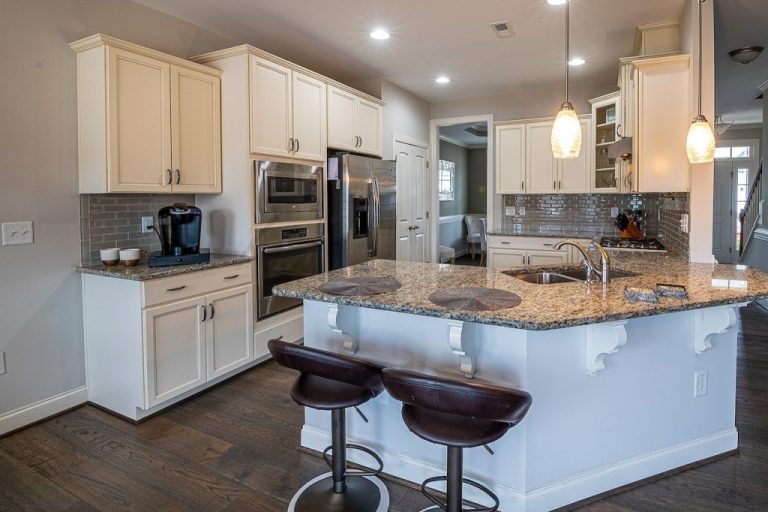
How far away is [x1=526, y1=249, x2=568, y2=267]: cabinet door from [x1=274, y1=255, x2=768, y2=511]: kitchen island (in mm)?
2551

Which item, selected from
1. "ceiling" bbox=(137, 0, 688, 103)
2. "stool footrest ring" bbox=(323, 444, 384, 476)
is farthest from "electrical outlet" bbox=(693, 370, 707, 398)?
"ceiling" bbox=(137, 0, 688, 103)

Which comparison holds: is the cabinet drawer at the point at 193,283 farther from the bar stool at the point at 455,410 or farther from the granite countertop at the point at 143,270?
the bar stool at the point at 455,410

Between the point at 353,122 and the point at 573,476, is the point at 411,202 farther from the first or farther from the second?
the point at 573,476

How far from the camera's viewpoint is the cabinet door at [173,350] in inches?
106

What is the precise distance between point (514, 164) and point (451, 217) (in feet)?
14.3

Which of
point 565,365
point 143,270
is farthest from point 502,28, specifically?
point 143,270

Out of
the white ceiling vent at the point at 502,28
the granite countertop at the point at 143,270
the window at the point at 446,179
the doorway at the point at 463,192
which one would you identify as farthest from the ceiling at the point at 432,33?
the window at the point at 446,179

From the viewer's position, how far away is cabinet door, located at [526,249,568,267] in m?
5.06

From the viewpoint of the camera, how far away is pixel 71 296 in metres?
2.88

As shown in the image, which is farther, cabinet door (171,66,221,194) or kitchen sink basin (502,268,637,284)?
cabinet door (171,66,221,194)

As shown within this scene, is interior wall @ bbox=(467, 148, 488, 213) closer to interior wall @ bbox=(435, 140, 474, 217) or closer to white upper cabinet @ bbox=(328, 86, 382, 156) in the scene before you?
interior wall @ bbox=(435, 140, 474, 217)

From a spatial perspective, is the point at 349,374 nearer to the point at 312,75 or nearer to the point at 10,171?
the point at 10,171

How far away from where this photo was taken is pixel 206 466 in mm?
2287

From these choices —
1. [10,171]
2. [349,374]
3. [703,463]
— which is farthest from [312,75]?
[703,463]
